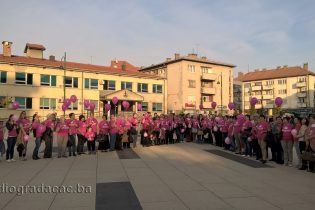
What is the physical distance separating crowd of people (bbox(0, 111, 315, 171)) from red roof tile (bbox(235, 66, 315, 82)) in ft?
241

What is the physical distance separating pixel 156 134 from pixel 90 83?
29.6m

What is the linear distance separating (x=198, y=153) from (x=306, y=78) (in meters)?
76.3

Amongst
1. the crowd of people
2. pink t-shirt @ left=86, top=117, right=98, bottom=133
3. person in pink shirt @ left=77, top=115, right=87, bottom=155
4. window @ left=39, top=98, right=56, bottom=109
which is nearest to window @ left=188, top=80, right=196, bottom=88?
window @ left=39, top=98, right=56, bottom=109

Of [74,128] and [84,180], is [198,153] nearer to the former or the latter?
[74,128]

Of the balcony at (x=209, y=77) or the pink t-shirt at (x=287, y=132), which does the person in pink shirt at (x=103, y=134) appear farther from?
the balcony at (x=209, y=77)

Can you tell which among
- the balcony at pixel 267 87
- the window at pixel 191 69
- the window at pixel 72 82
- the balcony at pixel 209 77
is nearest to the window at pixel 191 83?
the window at pixel 191 69

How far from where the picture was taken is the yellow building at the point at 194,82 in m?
56.8

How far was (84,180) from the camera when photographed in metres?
8.80

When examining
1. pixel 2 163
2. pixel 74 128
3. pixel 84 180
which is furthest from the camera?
pixel 74 128

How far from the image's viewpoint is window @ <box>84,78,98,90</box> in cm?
4494

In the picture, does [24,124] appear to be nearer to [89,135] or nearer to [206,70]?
[89,135]

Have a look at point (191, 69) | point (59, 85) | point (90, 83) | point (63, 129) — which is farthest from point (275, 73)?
point (63, 129)

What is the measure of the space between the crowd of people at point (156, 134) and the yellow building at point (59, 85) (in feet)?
80.9

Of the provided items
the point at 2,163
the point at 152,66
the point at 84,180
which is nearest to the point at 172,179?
the point at 84,180
